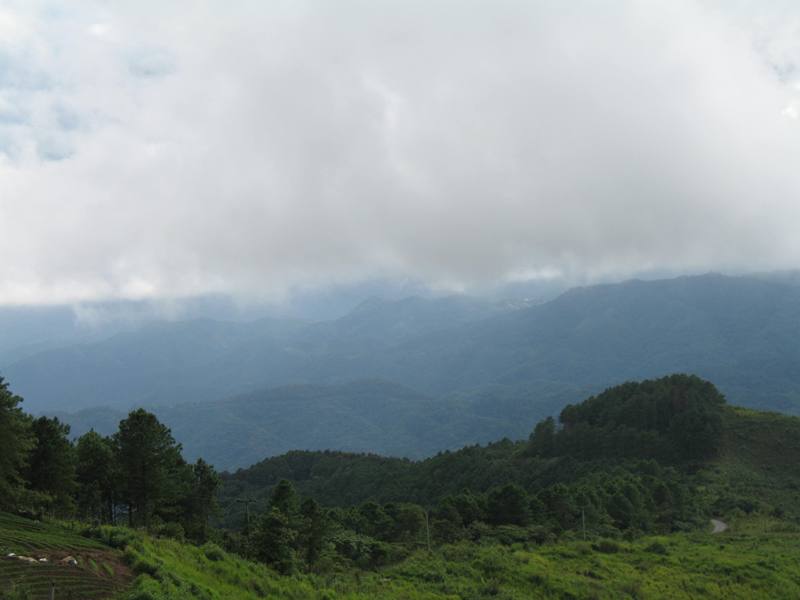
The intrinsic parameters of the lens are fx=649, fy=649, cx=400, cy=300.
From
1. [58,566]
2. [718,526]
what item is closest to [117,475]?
[58,566]

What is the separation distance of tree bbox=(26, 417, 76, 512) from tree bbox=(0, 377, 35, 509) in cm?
641

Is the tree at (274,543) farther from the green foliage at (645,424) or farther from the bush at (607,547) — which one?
the green foliage at (645,424)

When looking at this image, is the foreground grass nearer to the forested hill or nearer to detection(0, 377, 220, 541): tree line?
detection(0, 377, 220, 541): tree line

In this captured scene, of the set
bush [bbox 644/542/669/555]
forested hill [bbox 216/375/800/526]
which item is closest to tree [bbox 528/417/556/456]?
forested hill [bbox 216/375/800/526]

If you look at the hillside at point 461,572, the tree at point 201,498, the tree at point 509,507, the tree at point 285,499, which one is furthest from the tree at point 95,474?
the tree at point 509,507

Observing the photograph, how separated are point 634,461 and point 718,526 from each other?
Result: 35080mm

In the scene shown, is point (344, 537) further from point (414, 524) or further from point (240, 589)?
point (240, 589)

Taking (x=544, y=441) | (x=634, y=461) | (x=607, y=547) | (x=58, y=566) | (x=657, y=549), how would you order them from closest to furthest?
(x=58, y=566), (x=607, y=547), (x=657, y=549), (x=634, y=461), (x=544, y=441)

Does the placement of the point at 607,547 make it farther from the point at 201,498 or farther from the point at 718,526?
the point at 201,498

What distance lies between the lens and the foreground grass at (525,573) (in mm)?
28188

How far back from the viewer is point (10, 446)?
36.7 m

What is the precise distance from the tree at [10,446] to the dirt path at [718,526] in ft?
185

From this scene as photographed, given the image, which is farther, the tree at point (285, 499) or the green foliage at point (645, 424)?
the green foliage at point (645, 424)

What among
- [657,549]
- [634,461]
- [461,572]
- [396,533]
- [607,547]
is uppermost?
[634,461]
